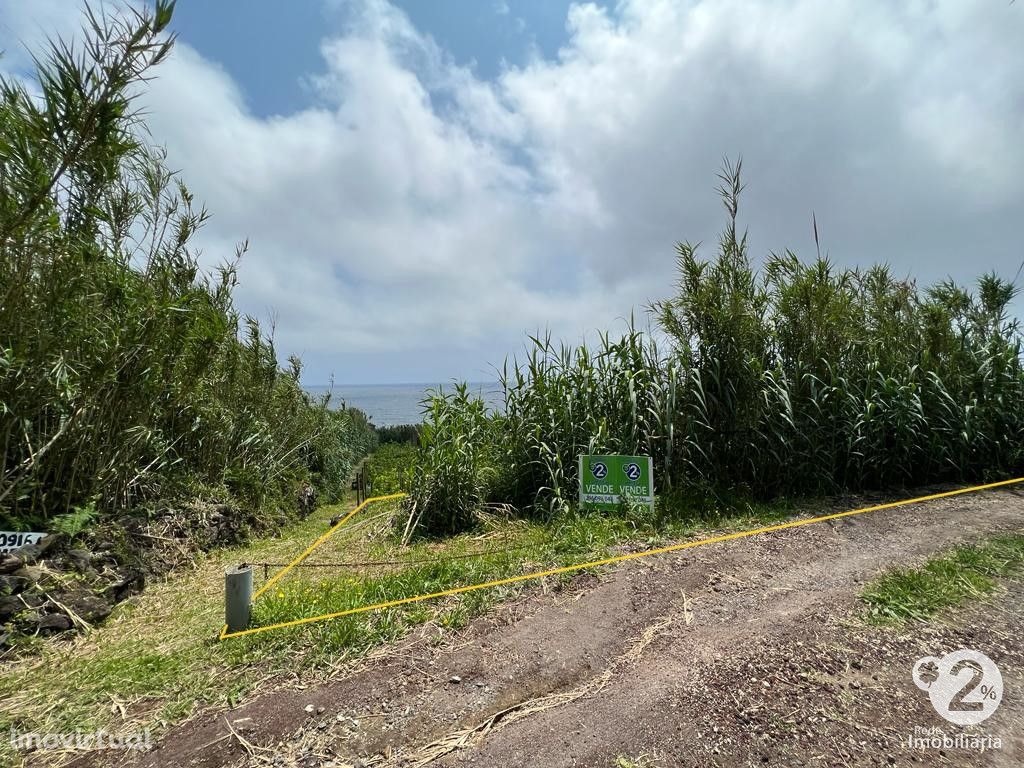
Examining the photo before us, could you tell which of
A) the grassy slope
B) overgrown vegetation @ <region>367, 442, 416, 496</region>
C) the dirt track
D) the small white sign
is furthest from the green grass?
the small white sign

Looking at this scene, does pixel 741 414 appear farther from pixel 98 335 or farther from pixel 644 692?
pixel 98 335

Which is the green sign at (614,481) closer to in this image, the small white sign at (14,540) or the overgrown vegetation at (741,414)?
the overgrown vegetation at (741,414)

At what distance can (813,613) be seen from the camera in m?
2.09

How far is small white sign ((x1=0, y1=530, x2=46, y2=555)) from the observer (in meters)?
2.43

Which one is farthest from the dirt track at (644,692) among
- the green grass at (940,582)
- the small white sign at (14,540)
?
the small white sign at (14,540)

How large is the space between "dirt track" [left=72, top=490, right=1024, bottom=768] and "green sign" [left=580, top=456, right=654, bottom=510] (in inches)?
41.9

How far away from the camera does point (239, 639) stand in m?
2.09

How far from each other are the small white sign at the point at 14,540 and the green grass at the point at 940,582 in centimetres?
424

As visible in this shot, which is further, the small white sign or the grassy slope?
the small white sign

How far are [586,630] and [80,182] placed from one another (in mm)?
3993

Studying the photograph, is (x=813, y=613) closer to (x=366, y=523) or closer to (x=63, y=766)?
(x=63, y=766)

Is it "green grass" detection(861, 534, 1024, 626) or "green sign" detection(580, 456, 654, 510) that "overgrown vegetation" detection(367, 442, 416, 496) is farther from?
"green grass" detection(861, 534, 1024, 626)

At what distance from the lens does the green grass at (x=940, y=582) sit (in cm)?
207

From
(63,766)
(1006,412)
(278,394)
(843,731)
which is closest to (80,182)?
(63,766)
